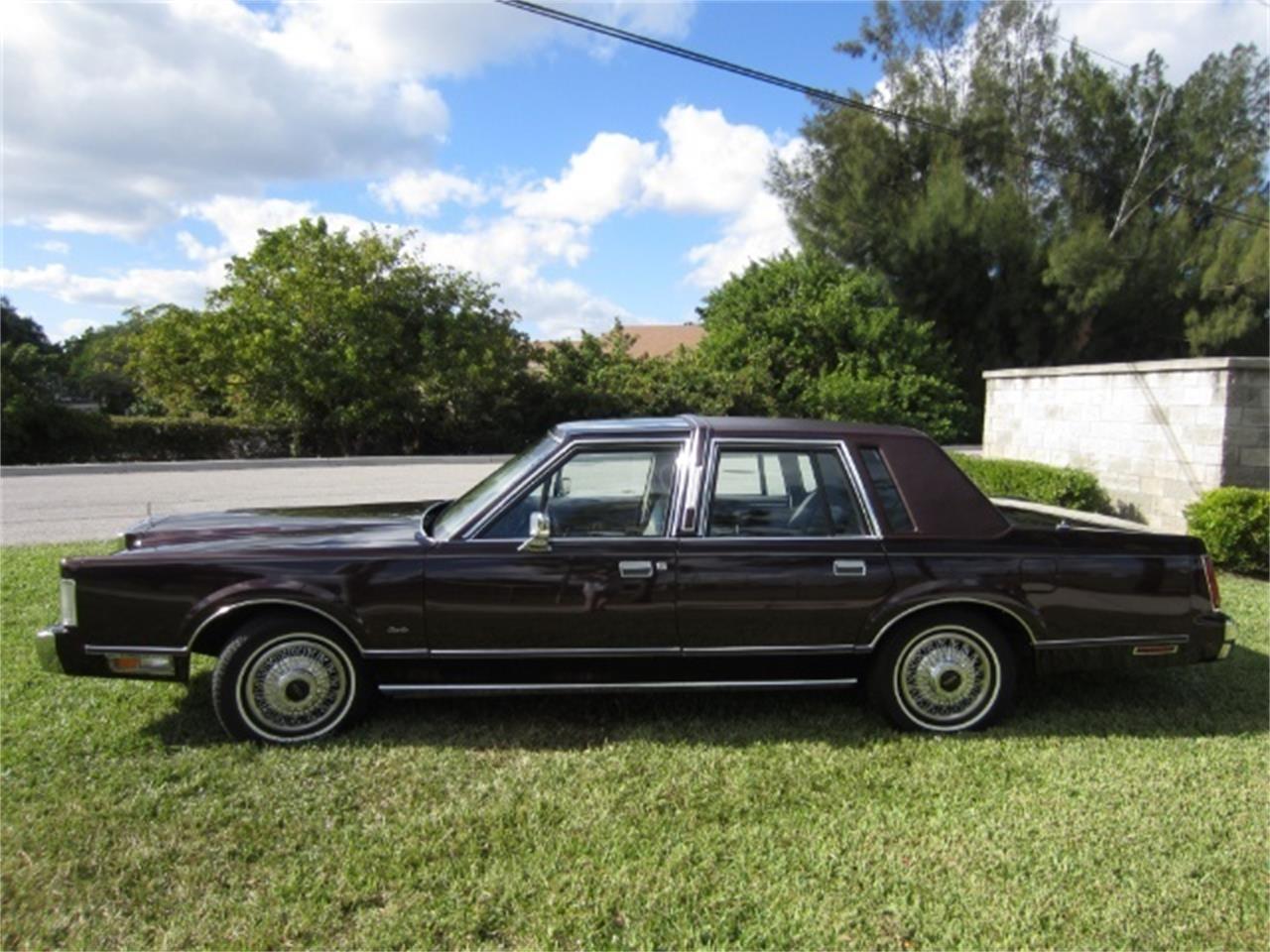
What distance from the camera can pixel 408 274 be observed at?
878 inches

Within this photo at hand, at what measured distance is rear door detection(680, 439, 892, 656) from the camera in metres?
3.89

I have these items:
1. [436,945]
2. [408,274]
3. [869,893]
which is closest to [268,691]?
[436,945]

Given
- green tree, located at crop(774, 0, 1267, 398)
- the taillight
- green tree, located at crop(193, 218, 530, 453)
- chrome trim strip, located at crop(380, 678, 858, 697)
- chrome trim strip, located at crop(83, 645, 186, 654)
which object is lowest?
chrome trim strip, located at crop(380, 678, 858, 697)

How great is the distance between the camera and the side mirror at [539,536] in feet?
12.4

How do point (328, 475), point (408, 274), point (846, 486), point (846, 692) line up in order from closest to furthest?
1. point (846, 486)
2. point (846, 692)
3. point (328, 475)
4. point (408, 274)

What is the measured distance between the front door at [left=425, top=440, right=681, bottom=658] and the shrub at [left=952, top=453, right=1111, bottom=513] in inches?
282

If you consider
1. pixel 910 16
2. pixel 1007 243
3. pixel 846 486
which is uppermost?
pixel 910 16

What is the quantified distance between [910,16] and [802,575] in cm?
3254

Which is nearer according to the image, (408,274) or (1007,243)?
(408,274)

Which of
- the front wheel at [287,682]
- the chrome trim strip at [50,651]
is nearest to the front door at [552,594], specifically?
the front wheel at [287,682]

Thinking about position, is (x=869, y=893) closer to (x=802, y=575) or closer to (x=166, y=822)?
(x=802, y=575)

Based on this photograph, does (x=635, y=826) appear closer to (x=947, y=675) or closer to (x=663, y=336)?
(x=947, y=675)

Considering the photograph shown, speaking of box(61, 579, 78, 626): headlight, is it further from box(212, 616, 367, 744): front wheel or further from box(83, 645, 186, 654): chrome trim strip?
box(212, 616, 367, 744): front wheel

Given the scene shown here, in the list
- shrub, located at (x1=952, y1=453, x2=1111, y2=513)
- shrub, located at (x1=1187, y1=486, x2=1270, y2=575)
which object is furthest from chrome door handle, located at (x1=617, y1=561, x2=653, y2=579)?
shrub, located at (x1=952, y1=453, x2=1111, y2=513)
